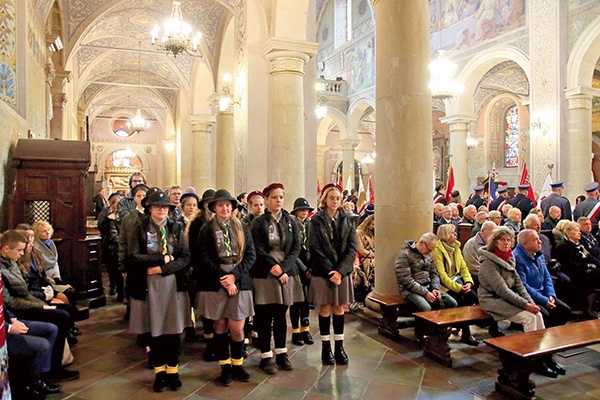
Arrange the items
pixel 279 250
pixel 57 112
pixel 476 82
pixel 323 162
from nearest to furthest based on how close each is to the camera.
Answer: pixel 279 250 → pixel 57 112 → pixel 476 82 → pixel 323 162

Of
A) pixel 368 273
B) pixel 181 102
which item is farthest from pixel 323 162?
pixel 368 273

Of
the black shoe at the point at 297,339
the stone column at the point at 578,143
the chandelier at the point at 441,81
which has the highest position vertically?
the chandelier at the point at 441,81

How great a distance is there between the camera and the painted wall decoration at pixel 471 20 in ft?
45.0

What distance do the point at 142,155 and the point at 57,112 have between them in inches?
688

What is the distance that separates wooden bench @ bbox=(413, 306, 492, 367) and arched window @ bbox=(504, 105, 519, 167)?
18.1 m

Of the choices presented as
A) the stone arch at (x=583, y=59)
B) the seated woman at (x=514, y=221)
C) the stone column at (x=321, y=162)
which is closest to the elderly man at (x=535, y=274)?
the seated woman at (x=514, y=221)

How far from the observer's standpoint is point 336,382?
148 inches

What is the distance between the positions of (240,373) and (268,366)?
0.30 metres

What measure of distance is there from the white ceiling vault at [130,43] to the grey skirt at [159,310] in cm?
761

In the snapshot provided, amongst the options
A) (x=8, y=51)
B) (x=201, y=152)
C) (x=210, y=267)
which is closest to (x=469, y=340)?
(x=210, y=267)

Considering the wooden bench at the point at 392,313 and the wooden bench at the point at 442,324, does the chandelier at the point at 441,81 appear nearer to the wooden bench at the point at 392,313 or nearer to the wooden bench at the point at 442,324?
the wooden bench at the point at 392,313

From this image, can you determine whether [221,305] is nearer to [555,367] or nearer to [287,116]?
[555,367]

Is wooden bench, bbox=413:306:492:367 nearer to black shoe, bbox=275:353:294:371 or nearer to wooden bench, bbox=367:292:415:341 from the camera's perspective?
wooden bench, bbox=367:292:415:341

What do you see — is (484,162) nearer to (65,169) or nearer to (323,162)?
(323,162)
